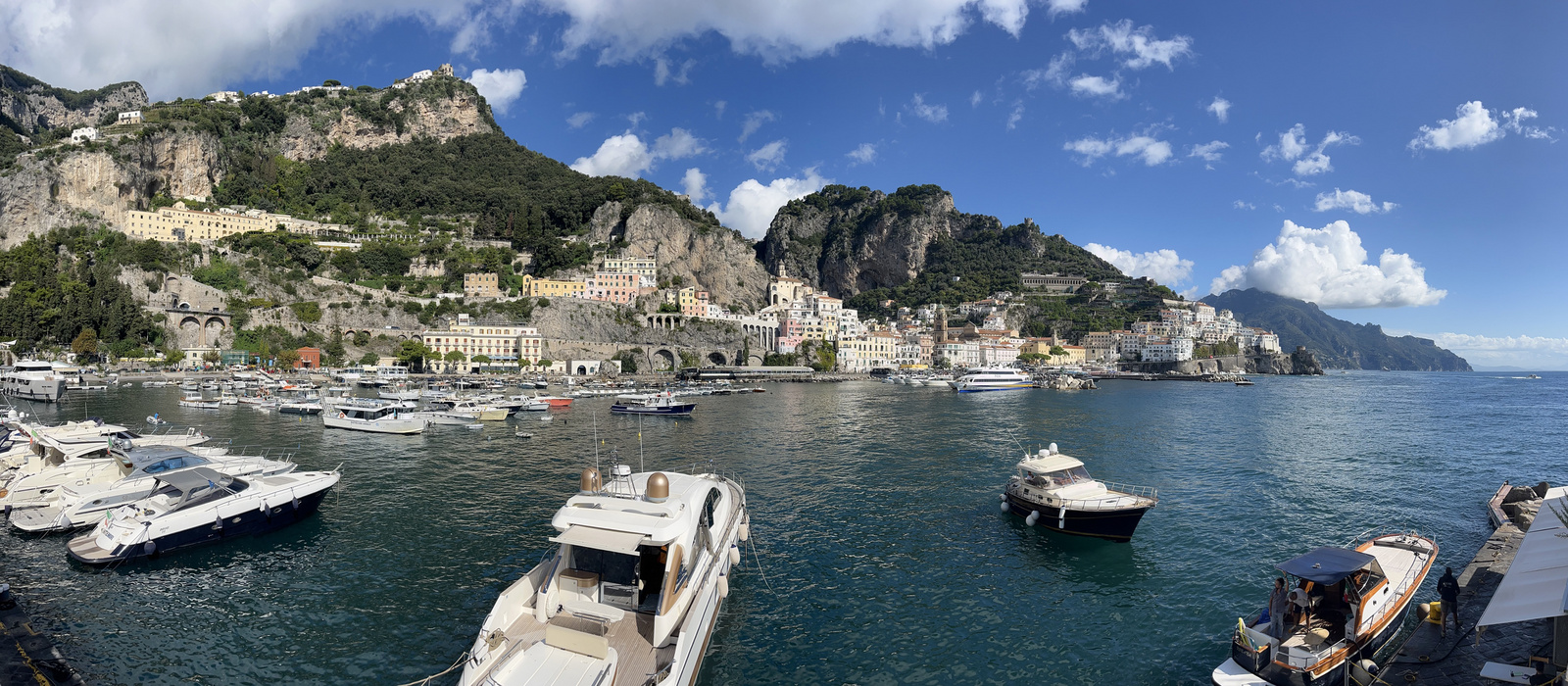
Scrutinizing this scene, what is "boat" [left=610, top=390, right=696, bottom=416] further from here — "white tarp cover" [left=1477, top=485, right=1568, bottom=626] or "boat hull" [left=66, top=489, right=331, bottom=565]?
"white tarp cover" [left=1477, top=485, right=1568, bottom=626]

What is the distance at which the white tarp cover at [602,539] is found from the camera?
809 cm

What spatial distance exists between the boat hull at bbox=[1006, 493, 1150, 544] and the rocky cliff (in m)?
101

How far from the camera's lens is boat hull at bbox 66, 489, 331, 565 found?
42.5 feet

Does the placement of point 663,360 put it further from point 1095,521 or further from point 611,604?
point 611,604

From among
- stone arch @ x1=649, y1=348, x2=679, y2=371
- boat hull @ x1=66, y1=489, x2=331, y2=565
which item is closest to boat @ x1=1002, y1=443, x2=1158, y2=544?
boat hull @ x1=66, y1=489, x2=331, y2=565

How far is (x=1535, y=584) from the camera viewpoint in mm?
8602

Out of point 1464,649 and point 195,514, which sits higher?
point 195,514

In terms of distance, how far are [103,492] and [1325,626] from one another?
2503cm

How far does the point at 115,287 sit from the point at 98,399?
129 feet

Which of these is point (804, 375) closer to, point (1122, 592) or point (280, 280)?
point (280, 280)

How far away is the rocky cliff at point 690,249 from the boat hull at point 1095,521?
10078 centimetres

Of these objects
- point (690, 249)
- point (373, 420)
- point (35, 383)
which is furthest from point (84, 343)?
point (690, 249)

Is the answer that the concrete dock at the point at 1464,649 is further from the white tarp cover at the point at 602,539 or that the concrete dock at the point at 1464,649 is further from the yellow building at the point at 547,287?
the yellow building at the point at 547,287

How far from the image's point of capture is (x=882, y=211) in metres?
183
